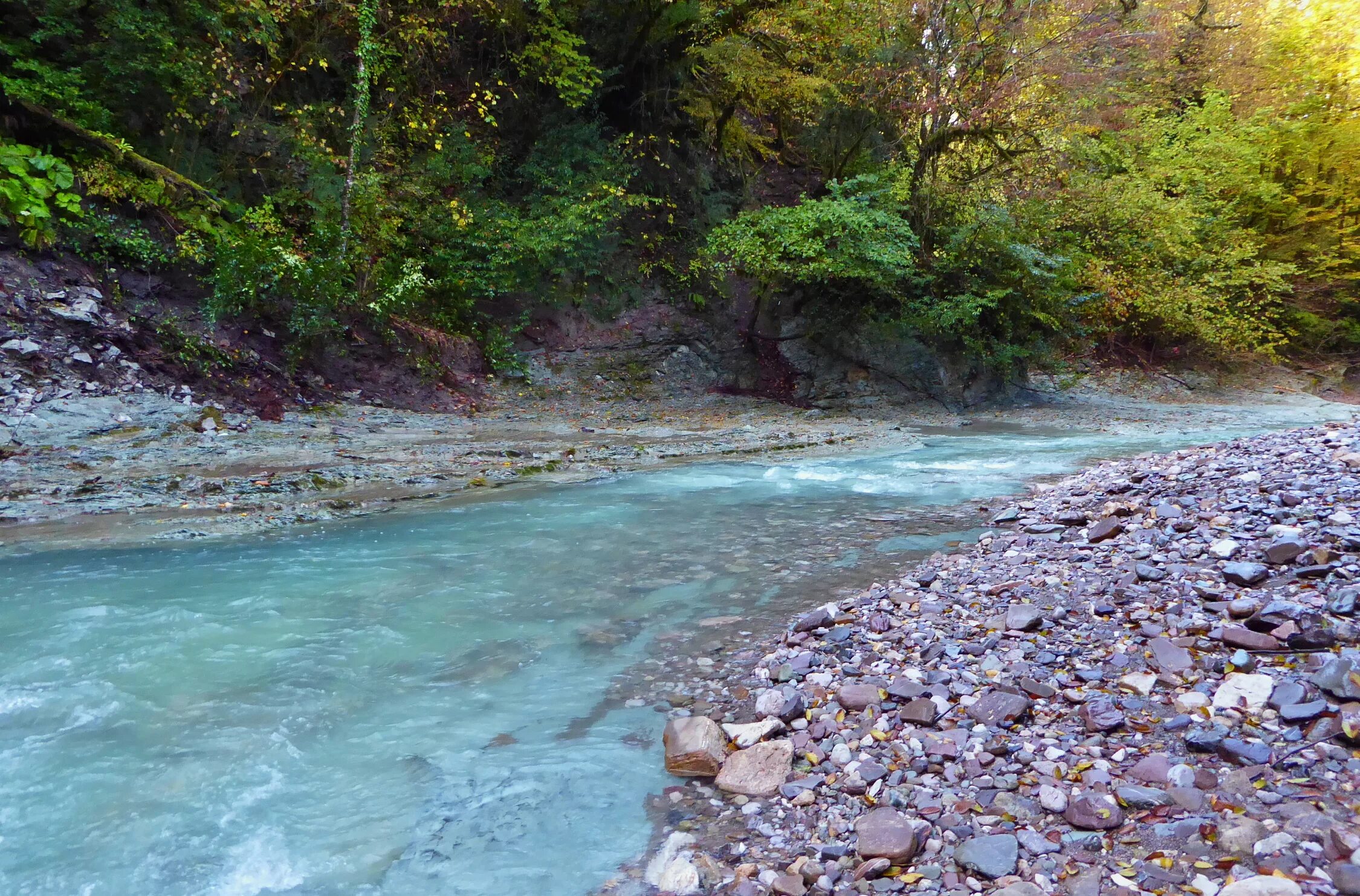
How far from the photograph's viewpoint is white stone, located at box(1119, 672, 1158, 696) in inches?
121

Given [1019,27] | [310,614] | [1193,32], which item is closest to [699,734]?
[310,614]

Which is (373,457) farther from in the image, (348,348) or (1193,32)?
(1193,32)

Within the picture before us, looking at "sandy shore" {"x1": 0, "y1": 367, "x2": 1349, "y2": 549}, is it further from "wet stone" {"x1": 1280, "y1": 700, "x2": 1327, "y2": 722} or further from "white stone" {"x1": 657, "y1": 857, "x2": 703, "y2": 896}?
"wet stone" {"x1": 1280, "y1": 700, "x2": 1327, "y2": 722}

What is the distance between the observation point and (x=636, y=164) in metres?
15.6

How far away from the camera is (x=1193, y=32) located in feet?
69.4

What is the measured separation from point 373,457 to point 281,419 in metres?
1.88

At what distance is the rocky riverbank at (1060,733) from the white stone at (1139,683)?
1cm

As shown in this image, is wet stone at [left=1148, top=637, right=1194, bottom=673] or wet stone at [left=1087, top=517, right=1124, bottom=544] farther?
wet stone at [left=1087, top=517, right=1124, bottom=544]

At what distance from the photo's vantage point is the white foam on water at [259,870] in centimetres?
262

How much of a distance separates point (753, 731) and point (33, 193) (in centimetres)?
946

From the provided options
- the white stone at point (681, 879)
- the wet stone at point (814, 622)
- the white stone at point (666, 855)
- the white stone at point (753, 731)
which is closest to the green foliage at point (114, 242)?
the wet stone at point (814, 622)

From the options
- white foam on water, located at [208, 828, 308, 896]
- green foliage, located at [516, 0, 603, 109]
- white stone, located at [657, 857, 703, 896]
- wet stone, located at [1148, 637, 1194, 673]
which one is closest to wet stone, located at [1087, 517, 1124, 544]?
wet stone, located at [1148, 637, 1194, 673]

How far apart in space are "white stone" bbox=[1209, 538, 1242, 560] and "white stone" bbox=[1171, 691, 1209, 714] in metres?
1.53

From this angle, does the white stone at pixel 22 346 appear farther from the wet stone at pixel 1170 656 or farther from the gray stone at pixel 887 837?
the wet stone at pixel 1170 656
